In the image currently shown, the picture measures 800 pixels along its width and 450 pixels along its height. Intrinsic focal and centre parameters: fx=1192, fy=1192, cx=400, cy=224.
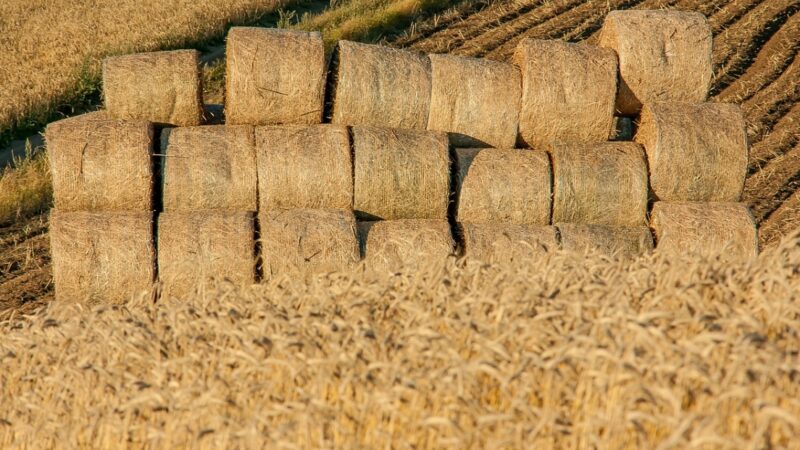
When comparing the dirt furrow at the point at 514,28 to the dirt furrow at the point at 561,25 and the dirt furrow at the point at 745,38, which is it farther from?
the dirt furrow at the point at 745,38

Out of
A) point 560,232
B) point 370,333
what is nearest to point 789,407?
point 370,333

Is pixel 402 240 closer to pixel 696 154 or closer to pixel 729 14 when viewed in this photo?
pixel 696 154

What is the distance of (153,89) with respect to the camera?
9.25 meters

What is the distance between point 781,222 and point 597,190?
10.4 ft

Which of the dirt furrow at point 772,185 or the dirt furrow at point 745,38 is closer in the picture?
the dirt furrow at point 772,185

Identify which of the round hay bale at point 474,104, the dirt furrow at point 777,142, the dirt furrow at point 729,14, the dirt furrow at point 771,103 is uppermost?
the round hay bale at point 474,104

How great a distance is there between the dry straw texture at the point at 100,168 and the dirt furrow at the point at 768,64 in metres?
8.24

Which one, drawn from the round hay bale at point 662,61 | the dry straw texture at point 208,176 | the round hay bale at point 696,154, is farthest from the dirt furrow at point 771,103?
the dry straw texture at point 208,176

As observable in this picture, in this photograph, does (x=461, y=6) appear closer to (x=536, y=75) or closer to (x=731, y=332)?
(x=536, y=75)

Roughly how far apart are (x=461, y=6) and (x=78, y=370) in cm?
1292

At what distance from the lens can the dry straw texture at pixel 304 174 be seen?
29.5 feet

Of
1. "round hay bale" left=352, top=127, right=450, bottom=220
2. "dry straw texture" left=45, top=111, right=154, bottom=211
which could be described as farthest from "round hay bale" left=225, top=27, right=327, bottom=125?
"dry straw texture" left=45, top=111, right=154, bottom=211

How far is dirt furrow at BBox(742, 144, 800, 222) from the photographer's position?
12.0 meters

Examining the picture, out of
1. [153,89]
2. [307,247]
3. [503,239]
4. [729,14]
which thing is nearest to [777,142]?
[729,14]
